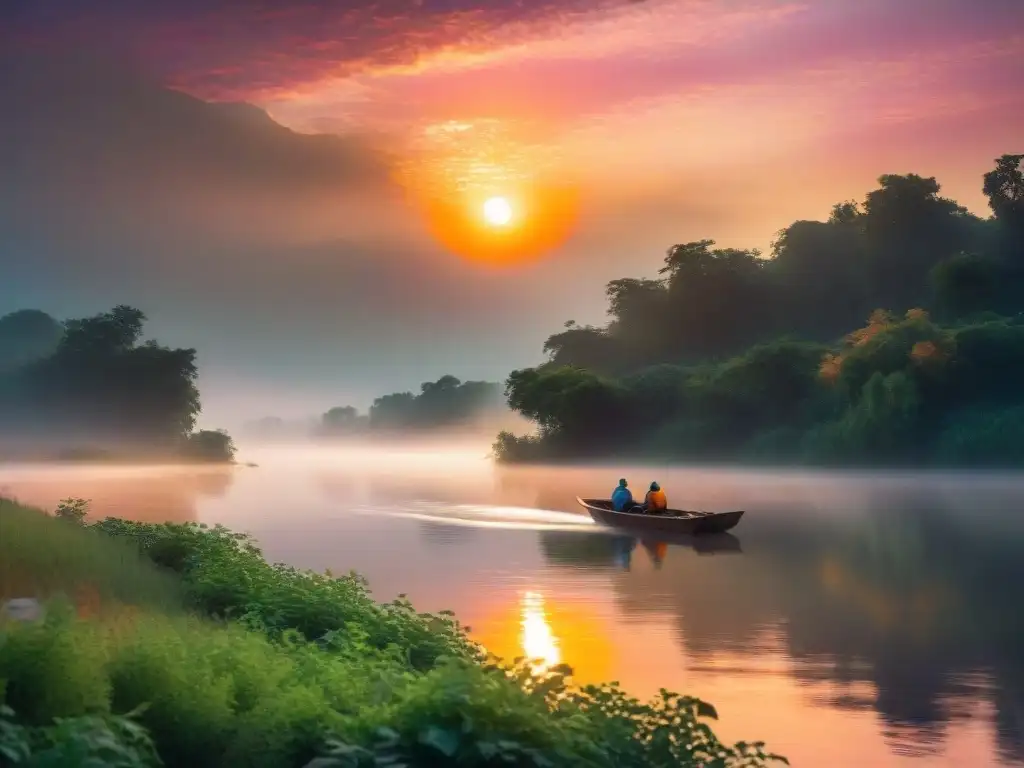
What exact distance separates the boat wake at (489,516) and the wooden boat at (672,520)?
1.56 meters

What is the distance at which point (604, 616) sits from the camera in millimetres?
19062

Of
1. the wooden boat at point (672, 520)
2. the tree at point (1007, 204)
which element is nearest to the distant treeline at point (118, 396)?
the tree at point (1007, 204)

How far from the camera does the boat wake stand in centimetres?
3856

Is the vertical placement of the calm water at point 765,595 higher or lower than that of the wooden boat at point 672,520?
lower

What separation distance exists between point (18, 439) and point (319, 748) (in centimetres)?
11370

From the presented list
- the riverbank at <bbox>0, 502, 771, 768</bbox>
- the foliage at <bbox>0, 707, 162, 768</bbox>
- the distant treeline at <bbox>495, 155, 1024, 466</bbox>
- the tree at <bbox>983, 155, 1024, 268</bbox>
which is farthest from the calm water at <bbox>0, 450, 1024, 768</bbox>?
the tree at <bbox>983, 155, 1024, 268</bbox>

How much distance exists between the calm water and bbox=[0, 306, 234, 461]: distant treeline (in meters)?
51.9

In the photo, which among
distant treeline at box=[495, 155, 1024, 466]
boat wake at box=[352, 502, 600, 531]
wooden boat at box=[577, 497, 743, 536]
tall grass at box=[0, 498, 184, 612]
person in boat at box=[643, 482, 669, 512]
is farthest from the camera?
distant treeline at box=[495, 155, 1024, 466]

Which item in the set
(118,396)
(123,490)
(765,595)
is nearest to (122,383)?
(118,396)

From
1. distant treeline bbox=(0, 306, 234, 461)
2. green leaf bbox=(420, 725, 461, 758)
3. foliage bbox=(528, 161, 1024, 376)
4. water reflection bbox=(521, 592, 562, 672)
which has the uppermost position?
foliage bbox=(528, 161, 1024, 376)

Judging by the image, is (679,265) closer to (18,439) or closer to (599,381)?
(599,381)

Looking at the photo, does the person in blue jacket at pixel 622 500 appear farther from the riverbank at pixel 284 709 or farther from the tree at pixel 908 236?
the tree at pixel 908 236

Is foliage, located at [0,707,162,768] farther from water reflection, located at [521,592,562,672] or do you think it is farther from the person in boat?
the person in boat

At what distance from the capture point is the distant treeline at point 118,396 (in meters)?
102
